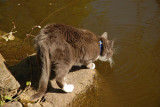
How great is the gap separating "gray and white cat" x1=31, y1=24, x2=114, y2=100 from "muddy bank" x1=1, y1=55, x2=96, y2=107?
14cm

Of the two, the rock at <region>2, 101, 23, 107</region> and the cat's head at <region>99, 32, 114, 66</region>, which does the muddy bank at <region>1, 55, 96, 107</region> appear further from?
the cat's head at <region>99, 32, 114, 66</region>

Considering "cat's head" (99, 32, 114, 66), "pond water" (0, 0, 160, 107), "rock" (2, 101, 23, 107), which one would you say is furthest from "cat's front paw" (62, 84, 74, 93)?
"cat's head" (99, 32, 114, 66)

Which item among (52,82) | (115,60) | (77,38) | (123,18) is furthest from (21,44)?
(123,18)

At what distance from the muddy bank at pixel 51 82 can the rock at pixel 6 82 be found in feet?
0.61

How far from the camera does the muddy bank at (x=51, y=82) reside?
9.59ft

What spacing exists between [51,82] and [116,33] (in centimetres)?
229

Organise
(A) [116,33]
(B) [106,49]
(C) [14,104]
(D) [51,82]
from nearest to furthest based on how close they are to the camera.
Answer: (C) [14,104] < (D) [51,82] < (B) [106,49] < (A) [116,33]

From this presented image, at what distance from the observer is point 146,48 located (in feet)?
13.3

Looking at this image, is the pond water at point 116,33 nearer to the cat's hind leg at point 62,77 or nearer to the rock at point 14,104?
the cat's hind leg at point 62,77

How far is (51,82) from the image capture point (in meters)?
3.24

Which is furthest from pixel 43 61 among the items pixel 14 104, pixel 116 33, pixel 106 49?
pixel 116 33

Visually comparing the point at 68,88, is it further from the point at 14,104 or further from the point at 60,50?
the point at 14,104

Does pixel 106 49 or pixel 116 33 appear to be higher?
pixel 116 33

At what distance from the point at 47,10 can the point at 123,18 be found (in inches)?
97.9
